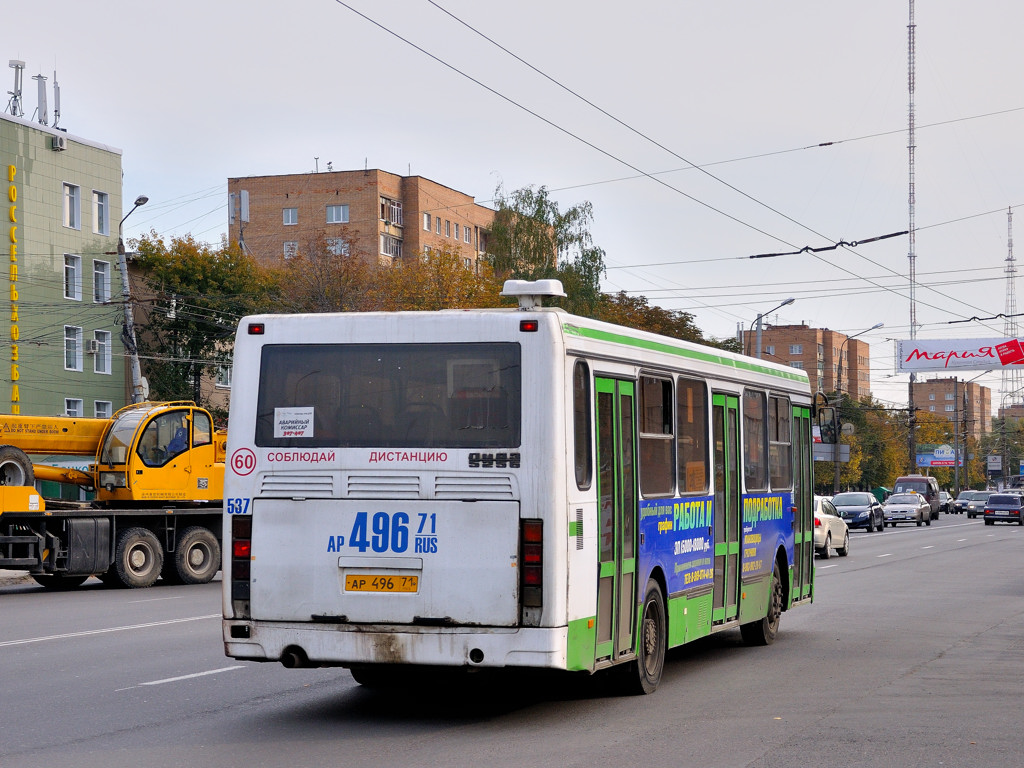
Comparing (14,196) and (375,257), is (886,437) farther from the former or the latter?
(14,196)

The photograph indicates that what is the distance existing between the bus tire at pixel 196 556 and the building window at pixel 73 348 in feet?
87.1

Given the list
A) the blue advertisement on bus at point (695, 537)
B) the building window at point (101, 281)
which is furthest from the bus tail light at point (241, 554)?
the building window at point (101, 281)

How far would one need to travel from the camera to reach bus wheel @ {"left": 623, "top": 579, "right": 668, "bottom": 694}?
10.1 metres

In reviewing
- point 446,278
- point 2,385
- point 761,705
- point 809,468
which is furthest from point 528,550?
point 446,278

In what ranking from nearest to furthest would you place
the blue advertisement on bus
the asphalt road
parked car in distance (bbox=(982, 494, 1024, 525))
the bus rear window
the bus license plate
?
the asphalt road
the bus license plate
the bus rear window
the blue advertisement on bus
parked car in distance (bbox=(982, 494, 1024, 525))

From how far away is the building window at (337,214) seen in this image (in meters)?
79.6

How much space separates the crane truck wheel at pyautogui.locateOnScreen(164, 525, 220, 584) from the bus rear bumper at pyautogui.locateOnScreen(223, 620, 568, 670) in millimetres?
15556

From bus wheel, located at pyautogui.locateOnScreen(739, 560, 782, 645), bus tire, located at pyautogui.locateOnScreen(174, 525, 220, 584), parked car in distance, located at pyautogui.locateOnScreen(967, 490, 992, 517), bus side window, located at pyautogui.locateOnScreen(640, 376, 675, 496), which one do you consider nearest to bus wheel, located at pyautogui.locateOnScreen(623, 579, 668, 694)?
bus side window, located at pyautogui.locateOnScreen(640, 376, 675, 496)

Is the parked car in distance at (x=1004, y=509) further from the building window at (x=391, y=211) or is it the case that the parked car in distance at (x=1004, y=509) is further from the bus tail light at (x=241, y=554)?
the bus tail light at (x=241, y=554)

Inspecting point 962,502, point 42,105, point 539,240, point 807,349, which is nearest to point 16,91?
point 42,105

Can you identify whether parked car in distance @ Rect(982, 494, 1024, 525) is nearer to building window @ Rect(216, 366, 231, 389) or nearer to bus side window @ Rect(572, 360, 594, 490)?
building window @ Rect(216, 366, 231, 389)

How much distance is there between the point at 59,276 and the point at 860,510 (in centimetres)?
3055

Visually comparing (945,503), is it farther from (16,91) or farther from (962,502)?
(16,91)

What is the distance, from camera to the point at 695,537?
11.2m
